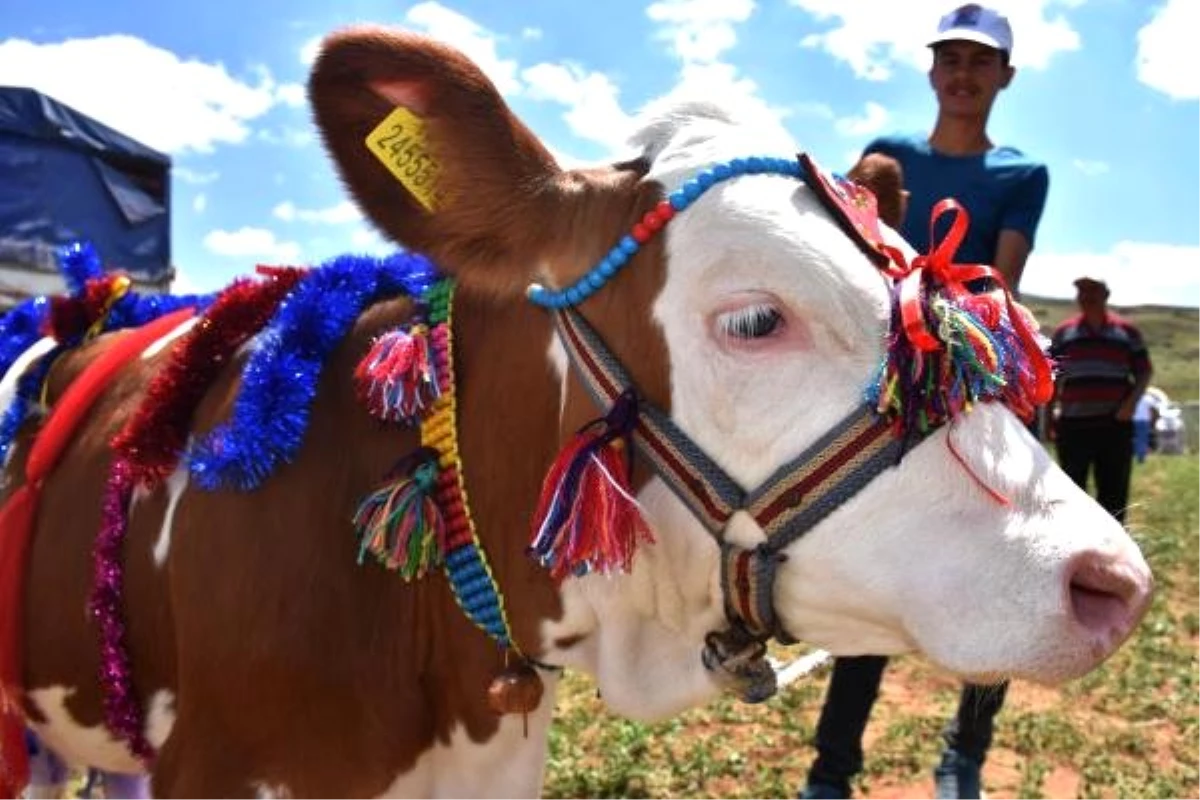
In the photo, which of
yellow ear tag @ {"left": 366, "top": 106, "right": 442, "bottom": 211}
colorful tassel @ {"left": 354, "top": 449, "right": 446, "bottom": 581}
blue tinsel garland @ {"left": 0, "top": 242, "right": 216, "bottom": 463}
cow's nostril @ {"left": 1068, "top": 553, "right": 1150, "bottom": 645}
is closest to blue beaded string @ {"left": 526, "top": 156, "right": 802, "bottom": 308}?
yellow ear tag @ {"left": 366, "top": 106, "right": 442, "bottom": 211}

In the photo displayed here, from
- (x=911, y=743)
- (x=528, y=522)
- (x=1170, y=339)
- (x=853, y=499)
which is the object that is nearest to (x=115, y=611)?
(x=528, y=522)

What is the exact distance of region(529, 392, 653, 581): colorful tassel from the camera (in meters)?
1.77

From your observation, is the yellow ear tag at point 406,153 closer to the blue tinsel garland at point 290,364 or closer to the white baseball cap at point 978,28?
the blue tinsel garland at point 290,364

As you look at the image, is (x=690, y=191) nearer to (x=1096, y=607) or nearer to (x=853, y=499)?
(x=853, y=499)

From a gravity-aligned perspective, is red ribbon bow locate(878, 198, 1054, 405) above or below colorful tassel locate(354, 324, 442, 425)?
above

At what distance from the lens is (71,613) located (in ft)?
7.97

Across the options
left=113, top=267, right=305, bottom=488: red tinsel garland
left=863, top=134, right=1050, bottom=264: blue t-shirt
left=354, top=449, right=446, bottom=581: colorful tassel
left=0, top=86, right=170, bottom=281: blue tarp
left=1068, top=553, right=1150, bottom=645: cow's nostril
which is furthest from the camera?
left=0, top=86, right=170, bottom=281: blue tarp

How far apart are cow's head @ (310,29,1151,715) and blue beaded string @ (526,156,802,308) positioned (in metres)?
0.02

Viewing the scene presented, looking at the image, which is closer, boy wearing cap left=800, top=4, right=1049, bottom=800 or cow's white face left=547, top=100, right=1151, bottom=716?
cow's white face left=547, top=100, right=1151, bottom=716

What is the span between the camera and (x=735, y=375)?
171 centimetres

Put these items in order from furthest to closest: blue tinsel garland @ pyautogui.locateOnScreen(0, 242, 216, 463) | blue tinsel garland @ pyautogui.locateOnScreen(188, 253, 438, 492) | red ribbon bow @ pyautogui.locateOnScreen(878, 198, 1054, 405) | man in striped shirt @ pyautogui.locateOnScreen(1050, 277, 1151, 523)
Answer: man in striped shirt @ pyautogui.locateOnScreen(1050, 277, 1151, 523) → blue tinsel garland @ pyautogui.locateOnScreen(0, 242, 216, 463) → blue tinsel garland @ pyautogui.locateOnScreen(188, 253, 438, 492) → red ribbon bow @ pyautogui.locateOnScreen(878, 198, 1054, 405)

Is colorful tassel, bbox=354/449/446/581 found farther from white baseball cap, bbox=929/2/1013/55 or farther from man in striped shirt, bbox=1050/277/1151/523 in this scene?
man in striped shirt, bbox=1050/277/1151/523

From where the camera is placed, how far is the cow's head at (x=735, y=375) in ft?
5.09

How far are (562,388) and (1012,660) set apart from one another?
0.86m
